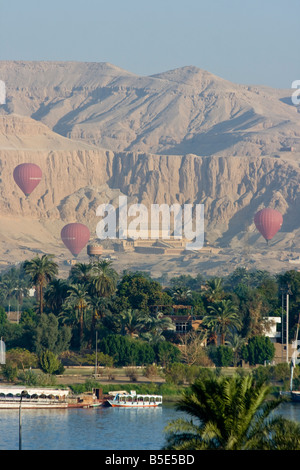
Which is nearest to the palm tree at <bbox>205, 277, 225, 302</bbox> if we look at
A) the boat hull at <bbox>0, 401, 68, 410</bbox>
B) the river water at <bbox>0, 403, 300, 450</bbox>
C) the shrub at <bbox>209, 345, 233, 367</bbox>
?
the shrub at <bbox>209, 345, 233, 367</bbox>

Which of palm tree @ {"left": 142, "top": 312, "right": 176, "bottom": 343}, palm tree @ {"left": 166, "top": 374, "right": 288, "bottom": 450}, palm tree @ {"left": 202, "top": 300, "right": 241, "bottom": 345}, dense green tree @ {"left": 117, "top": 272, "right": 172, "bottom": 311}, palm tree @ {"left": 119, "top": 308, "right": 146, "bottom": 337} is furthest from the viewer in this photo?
dense green tree @ {"left": 117, "top": 272, "right": 172, "bottom": 311}

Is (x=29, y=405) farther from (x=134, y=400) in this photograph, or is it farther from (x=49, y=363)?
(x=49, y=363)

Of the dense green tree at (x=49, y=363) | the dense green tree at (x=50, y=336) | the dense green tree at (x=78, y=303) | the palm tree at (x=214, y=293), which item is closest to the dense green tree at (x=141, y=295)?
the palm tree at (x=214, y=293)

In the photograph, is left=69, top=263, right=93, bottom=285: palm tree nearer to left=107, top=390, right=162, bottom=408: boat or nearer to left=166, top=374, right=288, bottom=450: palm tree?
left=107, top=390, right=162, bottom=408: boat

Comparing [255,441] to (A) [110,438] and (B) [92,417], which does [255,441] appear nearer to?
(A) [110,438]

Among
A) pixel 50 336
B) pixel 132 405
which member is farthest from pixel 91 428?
pixel 50 336
